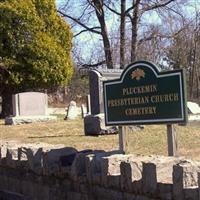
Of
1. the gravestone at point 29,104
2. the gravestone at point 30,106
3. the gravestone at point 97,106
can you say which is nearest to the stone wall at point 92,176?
the gravestone at point 97,106

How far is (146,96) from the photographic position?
6.68 meters

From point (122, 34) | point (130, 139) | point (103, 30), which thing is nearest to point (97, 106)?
point (130, 139)

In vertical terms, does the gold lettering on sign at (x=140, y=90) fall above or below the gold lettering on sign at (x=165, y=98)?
above

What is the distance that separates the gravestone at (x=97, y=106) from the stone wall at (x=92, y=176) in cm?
594

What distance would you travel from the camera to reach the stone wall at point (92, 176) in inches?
191

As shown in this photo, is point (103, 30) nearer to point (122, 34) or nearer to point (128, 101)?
point (122, 34)

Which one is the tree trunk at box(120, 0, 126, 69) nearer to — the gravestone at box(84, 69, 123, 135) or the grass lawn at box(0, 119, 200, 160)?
the grass lawn at box(0, 119, 200, 160)

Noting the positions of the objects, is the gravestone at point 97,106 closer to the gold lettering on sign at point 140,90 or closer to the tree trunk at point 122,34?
the gold lettering on sign at point 140,90

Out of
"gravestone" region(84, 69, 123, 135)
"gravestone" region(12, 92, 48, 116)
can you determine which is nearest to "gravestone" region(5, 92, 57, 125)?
"gravestone" region(12, 92, 48, 116)

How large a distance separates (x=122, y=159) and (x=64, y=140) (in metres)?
6.93

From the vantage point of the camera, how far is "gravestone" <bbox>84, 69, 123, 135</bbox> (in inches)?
543

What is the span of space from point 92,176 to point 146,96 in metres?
1.29

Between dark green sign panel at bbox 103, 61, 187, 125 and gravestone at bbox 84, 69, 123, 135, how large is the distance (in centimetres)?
636

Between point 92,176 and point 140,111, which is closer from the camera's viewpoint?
point 92,176
